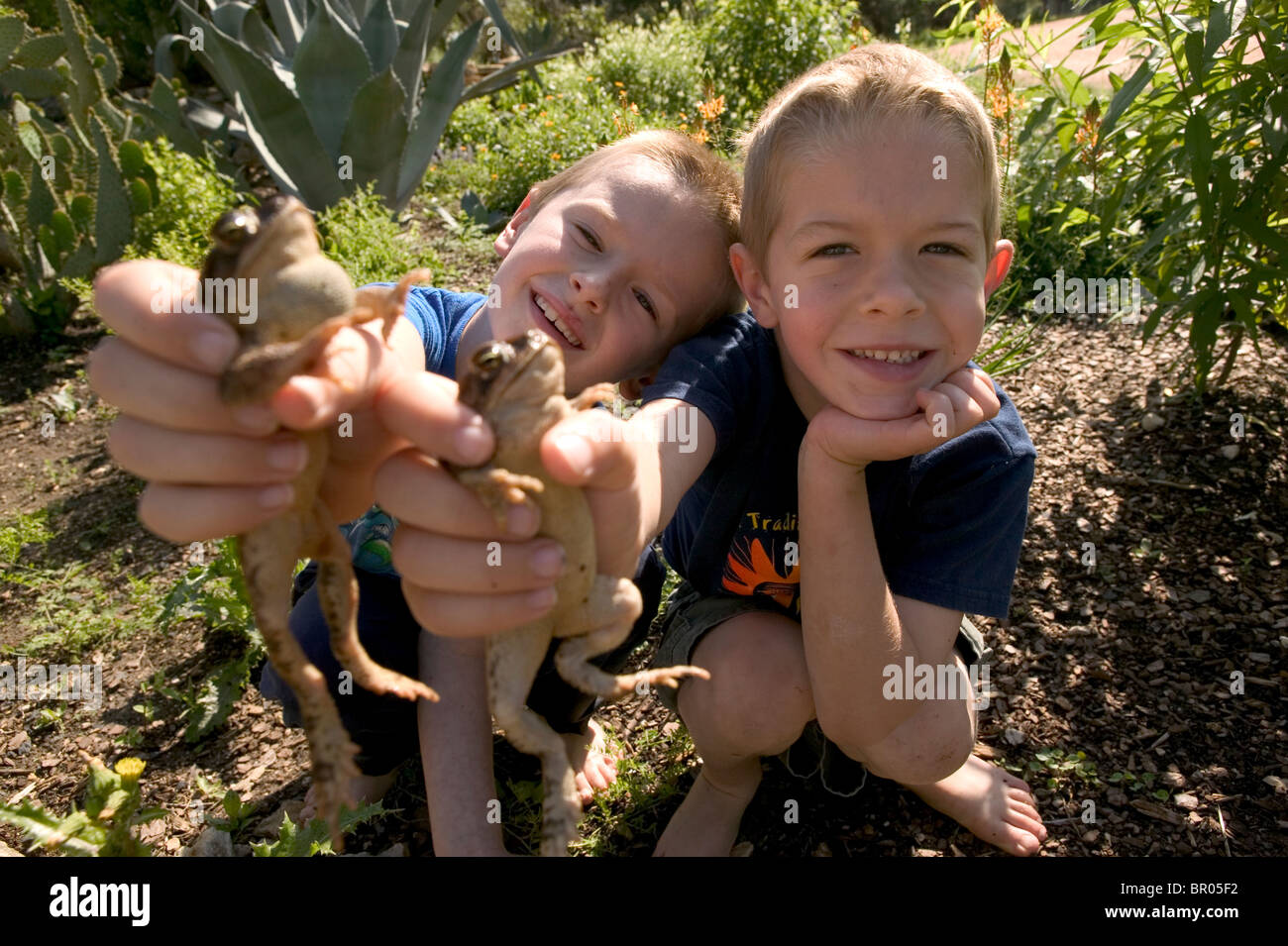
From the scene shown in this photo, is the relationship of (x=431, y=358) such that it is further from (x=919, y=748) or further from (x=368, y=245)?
(x=368, y=245)

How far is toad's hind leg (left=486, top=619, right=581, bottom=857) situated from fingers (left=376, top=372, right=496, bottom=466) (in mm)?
280

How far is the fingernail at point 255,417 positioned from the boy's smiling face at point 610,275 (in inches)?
45.6

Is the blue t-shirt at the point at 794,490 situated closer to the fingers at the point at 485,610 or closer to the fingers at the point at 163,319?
the fingers at the point at 485,610

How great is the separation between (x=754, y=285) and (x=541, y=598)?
1.28 m

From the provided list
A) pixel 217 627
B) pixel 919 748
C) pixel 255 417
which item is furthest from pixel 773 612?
pixel 217 627

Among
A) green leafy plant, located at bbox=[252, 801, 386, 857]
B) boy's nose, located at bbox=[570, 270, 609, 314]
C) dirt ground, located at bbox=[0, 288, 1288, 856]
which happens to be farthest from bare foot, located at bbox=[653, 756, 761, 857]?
boy's nose, located at bbox=[570, 270, 609, 314]

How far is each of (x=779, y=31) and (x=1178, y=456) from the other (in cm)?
635

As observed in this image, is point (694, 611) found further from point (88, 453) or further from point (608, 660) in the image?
point (88, 453)

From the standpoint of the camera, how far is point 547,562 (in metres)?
1.18

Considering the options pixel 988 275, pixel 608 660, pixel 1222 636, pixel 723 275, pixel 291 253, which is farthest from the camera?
pixel 1222 636

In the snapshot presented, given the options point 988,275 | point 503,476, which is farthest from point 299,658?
point 988,275

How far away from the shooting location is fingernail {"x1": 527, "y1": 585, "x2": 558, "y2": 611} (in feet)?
3.93

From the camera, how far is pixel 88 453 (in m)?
4.41

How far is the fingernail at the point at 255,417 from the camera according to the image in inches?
41.7
